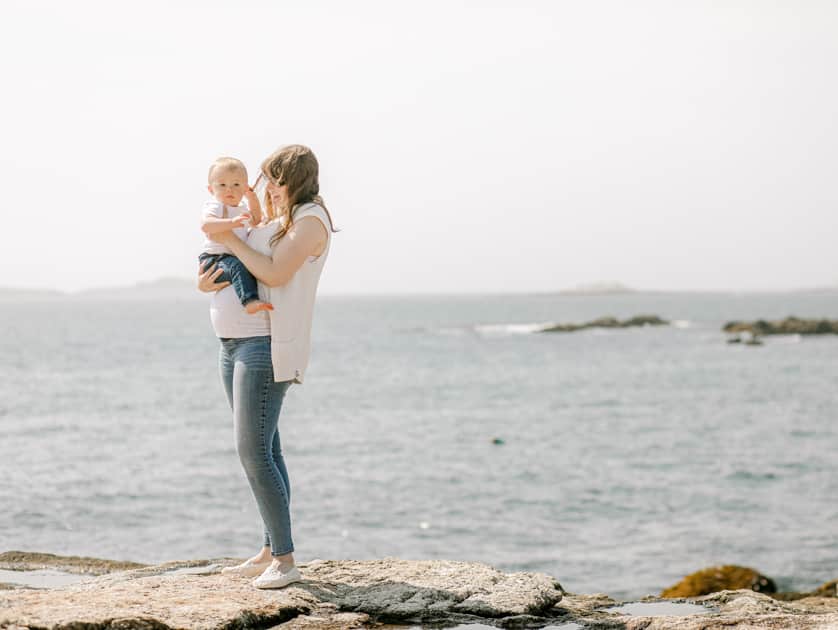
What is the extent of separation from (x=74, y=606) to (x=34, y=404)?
4180 centimetres

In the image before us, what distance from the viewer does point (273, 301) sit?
15.4 feet

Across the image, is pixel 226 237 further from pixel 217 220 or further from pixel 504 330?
pixel 504 330

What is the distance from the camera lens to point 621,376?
177 ft

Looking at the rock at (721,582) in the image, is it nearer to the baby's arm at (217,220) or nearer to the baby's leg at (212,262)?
the baby's leg at (212,262)

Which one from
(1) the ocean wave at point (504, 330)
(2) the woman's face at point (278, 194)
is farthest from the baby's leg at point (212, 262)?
(1) the ocean wave at point (504, 330)

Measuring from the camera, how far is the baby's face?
15.6ft

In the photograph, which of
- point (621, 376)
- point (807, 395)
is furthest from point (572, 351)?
point (807, 395)

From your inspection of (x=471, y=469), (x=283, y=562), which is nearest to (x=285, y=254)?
(x=283, y=562)

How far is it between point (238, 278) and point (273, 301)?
8.1 inches

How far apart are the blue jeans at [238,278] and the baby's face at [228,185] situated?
11.4 inches

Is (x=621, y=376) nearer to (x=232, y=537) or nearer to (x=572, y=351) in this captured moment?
(x=572, y=351)

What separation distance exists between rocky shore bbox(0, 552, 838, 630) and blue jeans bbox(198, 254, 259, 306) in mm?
1489

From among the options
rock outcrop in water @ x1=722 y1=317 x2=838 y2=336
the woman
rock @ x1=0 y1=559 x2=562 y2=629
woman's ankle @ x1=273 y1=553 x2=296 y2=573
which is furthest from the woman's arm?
rock outcrop in water @ x1=722 y1=317 x2=838 y2=336

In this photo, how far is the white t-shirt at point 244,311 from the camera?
186 inches
